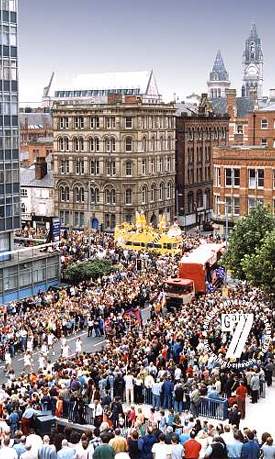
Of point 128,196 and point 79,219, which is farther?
point 79,219

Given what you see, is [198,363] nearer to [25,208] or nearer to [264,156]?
[264,156]

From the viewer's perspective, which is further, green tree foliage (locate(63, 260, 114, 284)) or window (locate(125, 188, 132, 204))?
window (locate(125, 188, 132, 204))

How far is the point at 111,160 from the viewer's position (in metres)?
93.6

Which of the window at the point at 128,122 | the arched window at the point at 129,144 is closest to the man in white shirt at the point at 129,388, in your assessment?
the arched window at the point at 129,144

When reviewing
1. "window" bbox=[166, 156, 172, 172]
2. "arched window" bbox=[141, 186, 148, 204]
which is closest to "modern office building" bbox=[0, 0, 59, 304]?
"arched window" bbox=[141, 186, 148, 204]

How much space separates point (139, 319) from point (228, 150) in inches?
→ 1490

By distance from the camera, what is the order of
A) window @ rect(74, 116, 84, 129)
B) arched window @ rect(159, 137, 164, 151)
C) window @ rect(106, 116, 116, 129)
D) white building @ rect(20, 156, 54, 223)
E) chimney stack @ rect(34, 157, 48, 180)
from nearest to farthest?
1. window @ rect(106, 116, 116, 129)
2. window @ rect(74, 116, 84, 129)
3. arched window @ rect(159, 137, 164, 151)
4. white building @ rect(20, 156, 54, 223)
5. chimney stack @ rect(34, 157, 48, 180)

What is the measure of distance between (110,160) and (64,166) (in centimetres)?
711

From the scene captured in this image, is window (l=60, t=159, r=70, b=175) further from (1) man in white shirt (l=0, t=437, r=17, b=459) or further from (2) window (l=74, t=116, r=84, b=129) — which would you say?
(1) man in white shirt (l=0, t=437, r=17, b=459)

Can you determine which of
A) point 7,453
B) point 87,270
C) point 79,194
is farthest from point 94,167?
point 7,453

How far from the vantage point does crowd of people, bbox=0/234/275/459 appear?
22.7 metres

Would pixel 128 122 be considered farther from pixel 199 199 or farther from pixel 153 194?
pixel 199 199

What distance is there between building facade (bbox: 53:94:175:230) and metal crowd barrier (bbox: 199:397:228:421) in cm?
6246

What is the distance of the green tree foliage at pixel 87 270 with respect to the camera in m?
60.7
